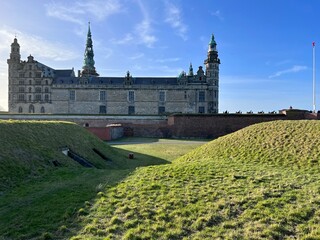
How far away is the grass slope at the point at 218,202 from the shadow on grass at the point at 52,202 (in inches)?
15.0

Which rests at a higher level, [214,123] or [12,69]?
[12,69]

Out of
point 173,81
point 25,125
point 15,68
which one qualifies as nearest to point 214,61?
point 173,81

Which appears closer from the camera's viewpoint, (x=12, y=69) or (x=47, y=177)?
(x=47, y=177)

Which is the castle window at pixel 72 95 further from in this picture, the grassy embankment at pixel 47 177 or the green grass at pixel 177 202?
the green grass at pixel 177 202

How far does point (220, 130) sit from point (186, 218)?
3059 centimetres

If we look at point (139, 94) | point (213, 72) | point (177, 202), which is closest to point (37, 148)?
point (177, 202)

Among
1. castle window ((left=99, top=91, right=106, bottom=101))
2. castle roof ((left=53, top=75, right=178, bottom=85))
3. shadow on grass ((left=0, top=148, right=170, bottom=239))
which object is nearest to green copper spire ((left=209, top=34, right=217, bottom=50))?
castle roof ((left=53, top=75, right=178, bottom=85))

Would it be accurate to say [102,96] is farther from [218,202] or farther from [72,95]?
[218,202]

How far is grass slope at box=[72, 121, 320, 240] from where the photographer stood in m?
6.84

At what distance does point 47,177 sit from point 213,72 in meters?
51.8

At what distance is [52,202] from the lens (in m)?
8.68

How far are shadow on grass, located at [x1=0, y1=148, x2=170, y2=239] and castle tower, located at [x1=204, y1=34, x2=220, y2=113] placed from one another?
48920 millimetres

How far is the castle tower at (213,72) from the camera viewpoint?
59.5 metres

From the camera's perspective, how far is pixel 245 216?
755cm
